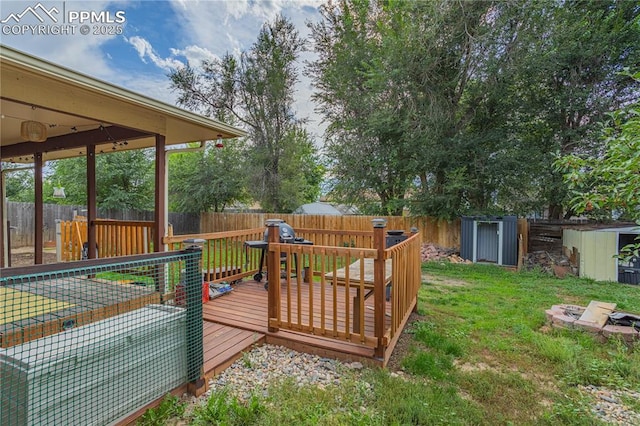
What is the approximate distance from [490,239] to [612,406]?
698 cm

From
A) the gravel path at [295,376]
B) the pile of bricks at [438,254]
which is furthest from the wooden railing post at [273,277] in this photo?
the pile of bricks at [438,254]

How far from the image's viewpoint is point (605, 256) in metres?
6.68

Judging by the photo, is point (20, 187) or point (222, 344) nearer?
point (222, 344)

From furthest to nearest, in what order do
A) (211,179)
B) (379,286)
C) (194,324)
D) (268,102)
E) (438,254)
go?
(211,179), (268,102), (438,254), (379,286), (194,324)

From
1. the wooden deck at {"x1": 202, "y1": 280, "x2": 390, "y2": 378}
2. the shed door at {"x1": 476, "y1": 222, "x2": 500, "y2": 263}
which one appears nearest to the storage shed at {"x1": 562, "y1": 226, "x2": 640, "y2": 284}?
the shed door at {"x1": 476, "y1": 222, "x2": 500, "y2": 263}

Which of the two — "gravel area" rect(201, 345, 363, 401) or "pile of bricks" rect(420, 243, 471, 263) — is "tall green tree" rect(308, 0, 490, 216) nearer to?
"pile of bricks" rect(420, 243, 471, 263)

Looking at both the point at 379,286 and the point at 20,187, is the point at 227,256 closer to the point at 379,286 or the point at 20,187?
the point at 379,286

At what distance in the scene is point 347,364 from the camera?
2820 millimetres

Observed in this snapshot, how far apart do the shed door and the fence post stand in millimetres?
8260

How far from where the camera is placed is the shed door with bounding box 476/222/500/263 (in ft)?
28.2

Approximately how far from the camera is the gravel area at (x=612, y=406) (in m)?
2.14

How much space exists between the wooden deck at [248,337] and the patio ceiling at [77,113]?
240 centimetres

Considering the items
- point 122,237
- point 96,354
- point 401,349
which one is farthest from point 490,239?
point 96,354

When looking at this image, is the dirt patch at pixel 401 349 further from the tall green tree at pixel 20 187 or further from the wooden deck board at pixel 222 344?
the tall green tree at pixel 20 187
